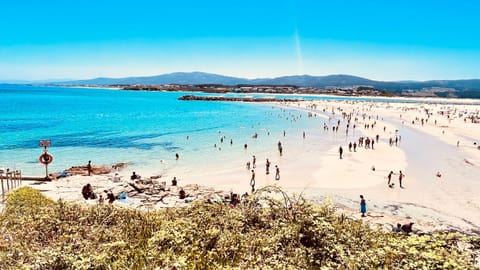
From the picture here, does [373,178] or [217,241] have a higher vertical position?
[217,241]

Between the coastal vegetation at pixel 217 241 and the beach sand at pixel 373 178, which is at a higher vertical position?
the coastal vegetation at pixel 217 241

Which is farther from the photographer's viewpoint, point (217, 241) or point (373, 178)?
point (373, 178)

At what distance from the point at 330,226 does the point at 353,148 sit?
29.9 meters

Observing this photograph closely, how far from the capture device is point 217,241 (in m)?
5.58

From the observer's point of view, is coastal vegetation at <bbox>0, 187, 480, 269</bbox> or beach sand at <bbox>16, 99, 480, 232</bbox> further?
beach sand at <bbox>16, 99, 480, 232</bbox>

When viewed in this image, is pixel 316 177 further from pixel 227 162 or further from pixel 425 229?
pixel 425 229

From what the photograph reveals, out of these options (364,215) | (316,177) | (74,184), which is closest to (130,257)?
(364,215)

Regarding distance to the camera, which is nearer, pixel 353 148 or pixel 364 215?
pixel 364 215

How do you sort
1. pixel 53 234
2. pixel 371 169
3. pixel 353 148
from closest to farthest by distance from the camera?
pixel 53 234 < pixel 371 169 < pixel 353 148

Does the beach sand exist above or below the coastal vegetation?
below

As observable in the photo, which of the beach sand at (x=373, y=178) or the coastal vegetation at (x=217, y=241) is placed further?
the beach sand at (x=373, y=178)

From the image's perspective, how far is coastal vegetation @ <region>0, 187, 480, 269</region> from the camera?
187 inches

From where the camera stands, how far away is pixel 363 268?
4.63 metres

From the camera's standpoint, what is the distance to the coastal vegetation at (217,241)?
4754mm
